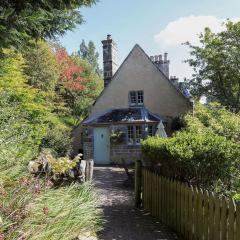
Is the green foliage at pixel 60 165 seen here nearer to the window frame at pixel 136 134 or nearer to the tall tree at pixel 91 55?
the window frame at pixel 136 134

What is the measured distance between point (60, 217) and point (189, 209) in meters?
2.62

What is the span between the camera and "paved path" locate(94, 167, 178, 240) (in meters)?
7.41

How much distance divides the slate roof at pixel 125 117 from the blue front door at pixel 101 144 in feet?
2.01

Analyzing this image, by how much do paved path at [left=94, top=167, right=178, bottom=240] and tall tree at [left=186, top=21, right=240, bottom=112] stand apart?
14701mm

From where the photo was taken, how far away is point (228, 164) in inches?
320

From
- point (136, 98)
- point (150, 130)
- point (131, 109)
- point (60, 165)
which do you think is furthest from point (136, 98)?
point (60, 165)

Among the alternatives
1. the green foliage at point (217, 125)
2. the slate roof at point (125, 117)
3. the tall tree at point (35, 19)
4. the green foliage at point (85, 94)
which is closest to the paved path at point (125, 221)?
the green foliage at point (217, 125)

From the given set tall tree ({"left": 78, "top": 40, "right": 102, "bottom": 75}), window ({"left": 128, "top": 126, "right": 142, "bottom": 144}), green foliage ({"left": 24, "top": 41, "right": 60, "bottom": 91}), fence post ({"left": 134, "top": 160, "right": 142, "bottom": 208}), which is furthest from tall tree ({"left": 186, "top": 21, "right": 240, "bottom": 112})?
tall tree ({"left": 78, "top": 40, "right": 102, "bottom": 75})

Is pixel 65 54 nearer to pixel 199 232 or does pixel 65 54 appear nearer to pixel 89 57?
pixel 199 232

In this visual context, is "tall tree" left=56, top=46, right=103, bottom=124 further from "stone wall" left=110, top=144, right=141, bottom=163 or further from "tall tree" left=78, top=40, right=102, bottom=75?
"tall tree" left=78, top=40, right=102, bottom=75

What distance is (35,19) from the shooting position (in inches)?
303

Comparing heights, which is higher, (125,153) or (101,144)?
(101,144)

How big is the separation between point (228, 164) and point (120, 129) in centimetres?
1500

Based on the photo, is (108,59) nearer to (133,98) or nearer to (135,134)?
(133,98)
